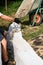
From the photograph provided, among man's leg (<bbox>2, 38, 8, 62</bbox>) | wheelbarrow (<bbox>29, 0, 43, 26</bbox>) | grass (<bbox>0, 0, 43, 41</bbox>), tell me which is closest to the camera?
man's leg (<bbox>2, 38, 8, 62</bbox>)

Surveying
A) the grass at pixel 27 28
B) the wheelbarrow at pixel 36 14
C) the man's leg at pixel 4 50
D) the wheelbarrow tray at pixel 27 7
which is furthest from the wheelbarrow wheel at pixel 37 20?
the man's leg at pixel 4 50

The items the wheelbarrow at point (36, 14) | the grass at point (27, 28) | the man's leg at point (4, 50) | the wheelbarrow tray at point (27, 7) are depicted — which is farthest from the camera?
the wheelbarrow tray at point (27, 7)

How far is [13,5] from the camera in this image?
11539mm

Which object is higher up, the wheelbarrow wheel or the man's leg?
the wheelbarrow wheel

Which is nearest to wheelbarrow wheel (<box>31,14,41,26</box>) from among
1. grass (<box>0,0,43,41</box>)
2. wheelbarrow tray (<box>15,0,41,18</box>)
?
grass (<box>0,0,43,41</box>)

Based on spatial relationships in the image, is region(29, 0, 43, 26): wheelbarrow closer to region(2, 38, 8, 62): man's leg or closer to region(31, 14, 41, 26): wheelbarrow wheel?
region(31, 14, 41, 26): wheelbarrow wheel

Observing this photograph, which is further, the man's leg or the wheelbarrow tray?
the wheelbarrow tray

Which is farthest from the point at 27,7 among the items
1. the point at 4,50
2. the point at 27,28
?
the point at 4,50

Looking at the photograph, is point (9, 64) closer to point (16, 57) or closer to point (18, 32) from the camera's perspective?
point (16, 57)

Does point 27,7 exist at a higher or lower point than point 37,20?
higher

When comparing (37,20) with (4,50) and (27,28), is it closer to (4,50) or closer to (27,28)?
(27,28)

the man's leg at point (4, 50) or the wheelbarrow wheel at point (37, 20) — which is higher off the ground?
the wheelbarrow wheel at point (37, 20)

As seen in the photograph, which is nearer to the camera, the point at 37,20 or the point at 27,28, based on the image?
the point at 27,28

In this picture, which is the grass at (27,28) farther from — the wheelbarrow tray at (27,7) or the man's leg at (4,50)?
the man's leg at (4,50)
